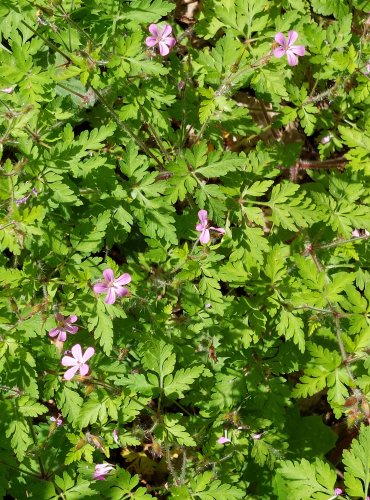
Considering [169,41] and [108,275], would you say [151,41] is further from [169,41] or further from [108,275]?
[108,275]

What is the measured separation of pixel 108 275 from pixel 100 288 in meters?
0.10

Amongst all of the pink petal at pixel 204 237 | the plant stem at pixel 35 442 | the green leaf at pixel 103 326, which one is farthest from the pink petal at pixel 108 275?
the plant stem at pixel 35 442

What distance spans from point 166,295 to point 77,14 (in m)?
2.11

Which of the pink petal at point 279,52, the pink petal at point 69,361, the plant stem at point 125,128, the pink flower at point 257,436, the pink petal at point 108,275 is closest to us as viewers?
the pink petal at point 108,275

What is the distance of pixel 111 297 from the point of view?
10.3ft

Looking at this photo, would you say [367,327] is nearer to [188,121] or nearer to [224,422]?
[224,422]

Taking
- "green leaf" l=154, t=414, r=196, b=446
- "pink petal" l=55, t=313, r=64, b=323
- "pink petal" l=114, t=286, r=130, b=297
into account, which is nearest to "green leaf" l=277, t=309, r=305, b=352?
"green leaf" l=154, t=414, r=196, b=446

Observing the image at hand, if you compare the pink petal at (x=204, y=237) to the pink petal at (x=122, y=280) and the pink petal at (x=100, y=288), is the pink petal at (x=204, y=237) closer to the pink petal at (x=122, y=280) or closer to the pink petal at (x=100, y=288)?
the pink petal at (x=122, y=280)

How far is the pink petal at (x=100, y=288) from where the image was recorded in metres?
3.13

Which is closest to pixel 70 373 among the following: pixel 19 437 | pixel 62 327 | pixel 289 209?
pixel 62 327

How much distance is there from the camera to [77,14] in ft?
12.6

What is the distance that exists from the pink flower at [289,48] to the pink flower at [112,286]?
5.44 feet

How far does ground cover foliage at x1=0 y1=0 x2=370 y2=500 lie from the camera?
3.37 meters

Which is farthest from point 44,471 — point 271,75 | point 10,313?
point 271,75
